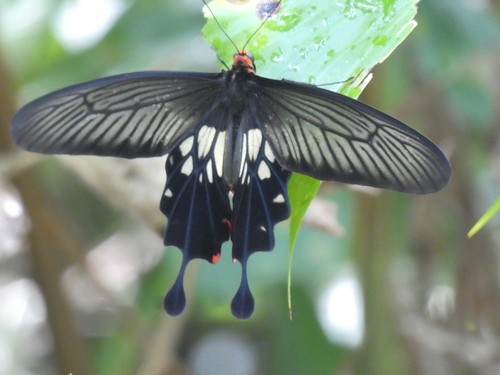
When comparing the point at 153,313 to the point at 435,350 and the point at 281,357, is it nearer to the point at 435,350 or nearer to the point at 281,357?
the point at 281,357

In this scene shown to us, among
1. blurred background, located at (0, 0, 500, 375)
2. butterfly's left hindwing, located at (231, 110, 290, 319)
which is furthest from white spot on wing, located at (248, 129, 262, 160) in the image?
blurred background, located at (0, 0, 500, 375)

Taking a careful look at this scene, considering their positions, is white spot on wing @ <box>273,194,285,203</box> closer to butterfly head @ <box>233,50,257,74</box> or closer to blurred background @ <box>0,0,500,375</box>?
butterfly head @ <box>233,50,257,74</box>

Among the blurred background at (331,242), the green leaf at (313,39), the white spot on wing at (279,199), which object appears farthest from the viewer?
the blurred background at (331,242)

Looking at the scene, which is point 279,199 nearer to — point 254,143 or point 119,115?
Result: point 254,143

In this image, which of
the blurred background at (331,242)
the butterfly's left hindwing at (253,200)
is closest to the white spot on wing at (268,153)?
the butterfly's left hindwing at (253,200)

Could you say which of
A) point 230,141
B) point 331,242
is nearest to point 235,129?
point 230,141

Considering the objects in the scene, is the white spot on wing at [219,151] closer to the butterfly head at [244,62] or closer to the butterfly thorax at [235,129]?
the butterfly thorax at [235,129]

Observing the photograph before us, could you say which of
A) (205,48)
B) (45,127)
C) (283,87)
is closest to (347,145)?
(283,87)
